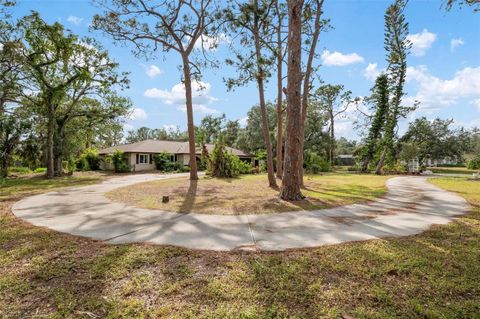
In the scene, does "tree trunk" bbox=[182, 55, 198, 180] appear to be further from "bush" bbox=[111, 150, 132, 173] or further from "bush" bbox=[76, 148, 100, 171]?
"bush" bbox=[76, 148, 100, 171]

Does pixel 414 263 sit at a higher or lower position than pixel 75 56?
lower

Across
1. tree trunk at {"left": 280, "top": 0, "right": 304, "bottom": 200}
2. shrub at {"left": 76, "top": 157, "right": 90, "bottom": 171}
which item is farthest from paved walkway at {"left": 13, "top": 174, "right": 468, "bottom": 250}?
shrub at {"left": 76, "top": 157, "right": 90, "bottom": 171}

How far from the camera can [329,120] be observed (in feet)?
126

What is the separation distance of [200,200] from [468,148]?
4695 centimetres

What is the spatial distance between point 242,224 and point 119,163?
2390cm

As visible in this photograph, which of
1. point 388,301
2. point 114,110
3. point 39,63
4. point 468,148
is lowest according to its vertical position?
point 388,301

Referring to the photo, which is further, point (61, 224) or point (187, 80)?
point (187, 80)

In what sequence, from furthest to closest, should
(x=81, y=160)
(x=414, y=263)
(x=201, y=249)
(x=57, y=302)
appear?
1. (x=81, y=160)
2. (x=201, y=249)
3. (x=414, y=263)
4. (x=57, y=302)

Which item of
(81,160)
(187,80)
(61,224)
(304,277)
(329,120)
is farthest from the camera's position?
(329,120)

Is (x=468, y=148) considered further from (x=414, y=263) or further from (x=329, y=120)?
(x=414, y=263)

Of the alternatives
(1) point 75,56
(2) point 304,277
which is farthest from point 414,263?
(1) point 75,56

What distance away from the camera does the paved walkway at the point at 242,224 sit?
4.71m

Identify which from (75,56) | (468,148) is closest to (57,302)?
(75,56)

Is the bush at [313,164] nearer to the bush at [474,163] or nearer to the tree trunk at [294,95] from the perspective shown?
the tree trunk at [294,95]
